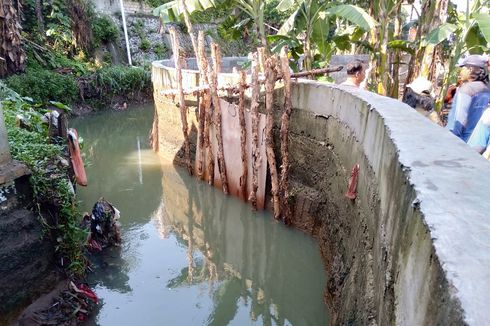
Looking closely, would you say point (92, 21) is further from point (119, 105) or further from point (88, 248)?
point (88, 248)

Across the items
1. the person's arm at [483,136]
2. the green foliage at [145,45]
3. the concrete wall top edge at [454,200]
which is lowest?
the person's arm at [483,136]

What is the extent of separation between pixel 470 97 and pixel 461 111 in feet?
0.51

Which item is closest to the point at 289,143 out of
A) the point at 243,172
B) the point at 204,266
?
the point at 243,172

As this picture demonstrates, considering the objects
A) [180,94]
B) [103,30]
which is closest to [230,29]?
[180,94]

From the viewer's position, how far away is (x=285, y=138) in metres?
6.27

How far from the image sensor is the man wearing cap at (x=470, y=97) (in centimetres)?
399

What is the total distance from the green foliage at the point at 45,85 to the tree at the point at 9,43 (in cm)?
42

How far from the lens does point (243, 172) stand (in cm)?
723

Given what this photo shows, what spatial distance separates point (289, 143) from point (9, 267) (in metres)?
4.41

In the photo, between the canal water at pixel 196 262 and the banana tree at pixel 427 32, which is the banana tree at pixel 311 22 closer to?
the banana tree at pixel 427 32

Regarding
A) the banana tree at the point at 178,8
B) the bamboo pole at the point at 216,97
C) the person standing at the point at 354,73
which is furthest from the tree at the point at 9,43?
the person standing at the point at 354,73

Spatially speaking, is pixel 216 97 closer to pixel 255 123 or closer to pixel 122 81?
pixel 255 123

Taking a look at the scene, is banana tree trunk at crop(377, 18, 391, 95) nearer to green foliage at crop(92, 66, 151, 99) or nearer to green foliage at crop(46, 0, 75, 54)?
green foliage at crop(92, 66, 151, 99)

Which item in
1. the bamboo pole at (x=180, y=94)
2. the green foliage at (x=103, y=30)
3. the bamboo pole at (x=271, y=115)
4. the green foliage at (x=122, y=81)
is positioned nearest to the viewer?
the bamboo pole at (x=271, y=115)
